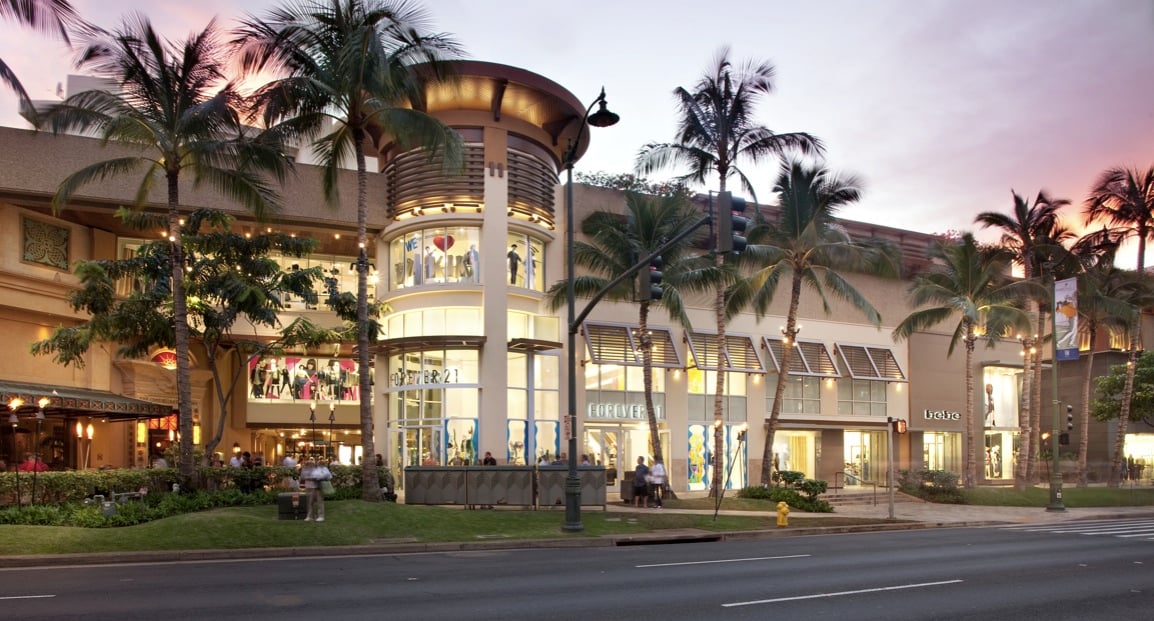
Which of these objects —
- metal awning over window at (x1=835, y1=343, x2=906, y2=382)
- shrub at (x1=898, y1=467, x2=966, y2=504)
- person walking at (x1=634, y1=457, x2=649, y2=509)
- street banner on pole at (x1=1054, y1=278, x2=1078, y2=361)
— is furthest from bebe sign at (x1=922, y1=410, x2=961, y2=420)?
person walking at (x1=634, y1=457, x2=649, y2=509)

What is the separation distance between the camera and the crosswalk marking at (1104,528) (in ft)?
72.6

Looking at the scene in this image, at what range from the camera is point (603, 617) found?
33.0ft

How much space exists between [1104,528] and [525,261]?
65.6 ft

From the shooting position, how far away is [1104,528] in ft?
80.5

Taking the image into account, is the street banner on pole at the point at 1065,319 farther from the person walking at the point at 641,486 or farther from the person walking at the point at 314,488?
the person walking at the point at 314,488

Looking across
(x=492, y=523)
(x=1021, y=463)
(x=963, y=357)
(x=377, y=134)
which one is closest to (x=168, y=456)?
(x=377, y=134)

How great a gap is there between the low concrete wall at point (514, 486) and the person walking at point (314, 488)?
5.86 meters

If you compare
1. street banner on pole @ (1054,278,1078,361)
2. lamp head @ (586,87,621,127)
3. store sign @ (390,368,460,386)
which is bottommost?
store sign @ (390,368,460,386)

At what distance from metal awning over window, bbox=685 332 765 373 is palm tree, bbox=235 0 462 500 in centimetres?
1636

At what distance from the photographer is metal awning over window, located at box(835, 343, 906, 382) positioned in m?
40.9

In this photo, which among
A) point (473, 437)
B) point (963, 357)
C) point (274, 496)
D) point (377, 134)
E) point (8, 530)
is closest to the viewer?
point (8, 530)

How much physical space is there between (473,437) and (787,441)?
53.3 ft

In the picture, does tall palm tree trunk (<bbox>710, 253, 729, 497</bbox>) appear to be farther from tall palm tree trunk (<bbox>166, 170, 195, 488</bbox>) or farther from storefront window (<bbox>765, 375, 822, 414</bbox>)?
tall palm tree trunk (<bbox>166, 170, 195, 488</bbox>)

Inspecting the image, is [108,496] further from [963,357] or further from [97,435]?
[963,357]
